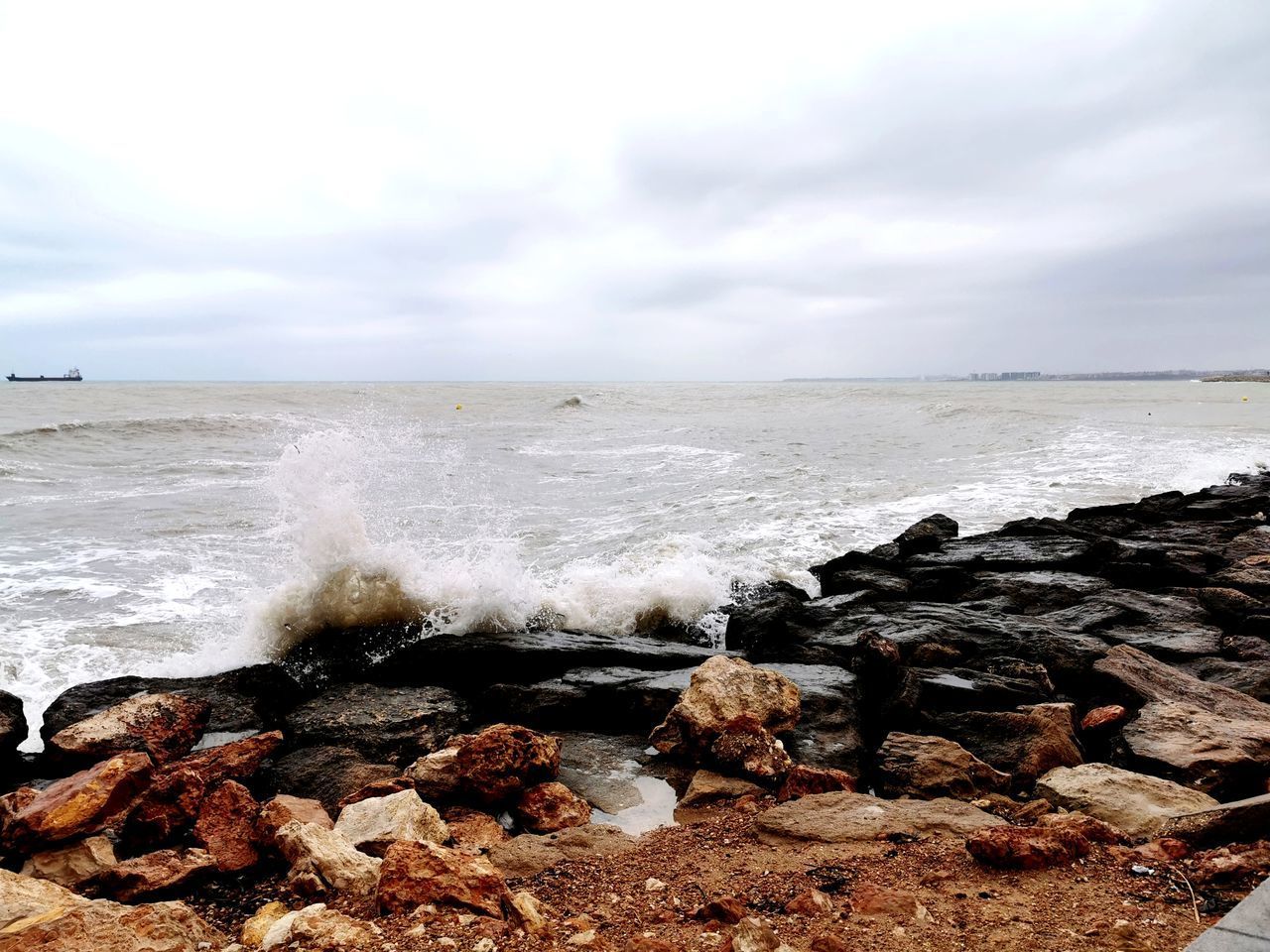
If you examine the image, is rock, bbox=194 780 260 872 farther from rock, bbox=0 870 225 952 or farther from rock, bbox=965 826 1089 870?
rock, bbox=965 826 1089 870

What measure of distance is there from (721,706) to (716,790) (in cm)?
53

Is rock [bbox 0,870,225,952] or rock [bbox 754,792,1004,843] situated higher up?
rock [bbox 0,870,225,952]

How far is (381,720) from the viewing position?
4.70 meters

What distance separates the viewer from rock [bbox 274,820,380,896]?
288 centimetres

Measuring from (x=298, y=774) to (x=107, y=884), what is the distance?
1.16 m

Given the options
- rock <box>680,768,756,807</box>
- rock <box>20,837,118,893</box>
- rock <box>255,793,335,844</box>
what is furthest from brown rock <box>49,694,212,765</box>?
rock <box>680,768,756,807</box>

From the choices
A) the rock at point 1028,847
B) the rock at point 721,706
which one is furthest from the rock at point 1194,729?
the rock at point 721,706

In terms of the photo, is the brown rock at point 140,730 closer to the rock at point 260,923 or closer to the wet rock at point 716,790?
the rock at point 260,923

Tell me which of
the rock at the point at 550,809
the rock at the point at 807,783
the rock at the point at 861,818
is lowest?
the rock at the point at 550,809

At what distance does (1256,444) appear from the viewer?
858 inches

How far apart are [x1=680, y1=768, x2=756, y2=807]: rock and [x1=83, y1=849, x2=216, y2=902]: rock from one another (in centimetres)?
208

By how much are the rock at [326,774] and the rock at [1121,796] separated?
126 inches

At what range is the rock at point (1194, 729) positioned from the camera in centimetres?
358

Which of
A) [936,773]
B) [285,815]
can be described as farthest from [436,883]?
[936,773]
